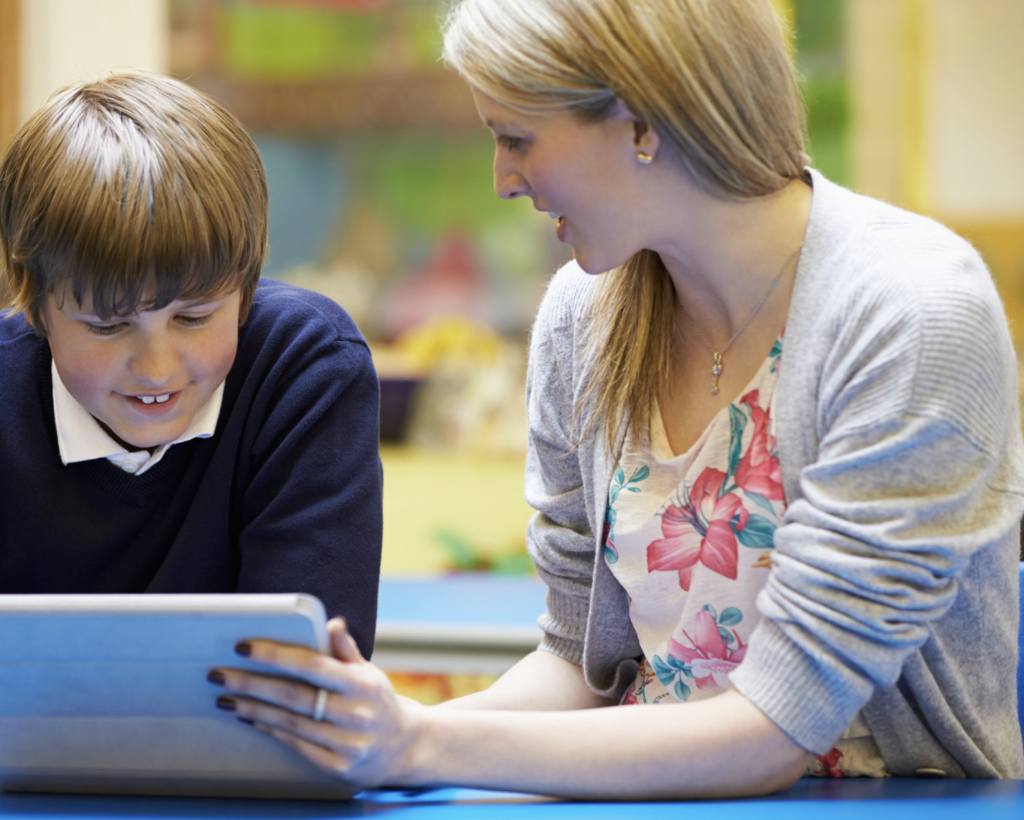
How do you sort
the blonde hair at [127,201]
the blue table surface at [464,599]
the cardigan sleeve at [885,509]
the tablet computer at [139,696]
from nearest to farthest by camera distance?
the tablet computer at [139,696]
the cardigan sleeve at [885,509]
the blonde hair at [127,201]
the blue table surface at [464,599]

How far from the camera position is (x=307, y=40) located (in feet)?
9.80

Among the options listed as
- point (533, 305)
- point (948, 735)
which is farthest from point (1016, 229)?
point (948, 735)

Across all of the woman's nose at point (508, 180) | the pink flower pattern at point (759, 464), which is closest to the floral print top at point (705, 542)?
the pink flower pattern at point (759, 464)

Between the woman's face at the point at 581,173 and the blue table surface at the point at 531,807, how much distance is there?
41 centimetres

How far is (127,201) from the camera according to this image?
877 mm

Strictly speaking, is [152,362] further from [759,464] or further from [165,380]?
[759,464]

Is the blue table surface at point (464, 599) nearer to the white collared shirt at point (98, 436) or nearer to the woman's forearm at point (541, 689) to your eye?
the woman's forearm at point (541, 689)

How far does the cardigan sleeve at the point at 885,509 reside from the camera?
30.4 inches

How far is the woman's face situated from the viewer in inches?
33.9

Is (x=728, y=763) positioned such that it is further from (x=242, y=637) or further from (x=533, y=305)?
(x=533, y=305)

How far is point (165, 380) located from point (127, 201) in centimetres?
14

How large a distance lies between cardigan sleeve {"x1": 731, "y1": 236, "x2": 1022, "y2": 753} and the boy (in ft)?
1.25

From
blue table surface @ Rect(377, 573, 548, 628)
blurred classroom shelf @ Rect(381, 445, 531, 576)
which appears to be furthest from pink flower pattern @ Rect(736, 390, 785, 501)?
blurred classroom shelf @ Rect(381, 445, 531, 576)

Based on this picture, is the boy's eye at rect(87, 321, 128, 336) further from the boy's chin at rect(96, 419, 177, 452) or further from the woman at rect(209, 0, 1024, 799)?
the woman at rect(209, 0, 1024, 799)
